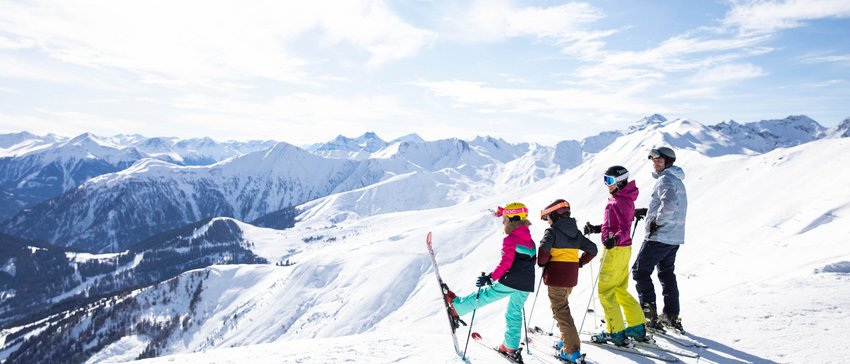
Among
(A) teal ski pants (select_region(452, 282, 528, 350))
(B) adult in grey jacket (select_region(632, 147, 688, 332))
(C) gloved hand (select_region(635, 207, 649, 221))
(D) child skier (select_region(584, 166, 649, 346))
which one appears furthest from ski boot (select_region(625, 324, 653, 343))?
(C) gloved hand (select_region(635, 207, 649, 221))

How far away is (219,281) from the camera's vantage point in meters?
174

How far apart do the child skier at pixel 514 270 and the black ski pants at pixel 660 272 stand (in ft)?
8.99

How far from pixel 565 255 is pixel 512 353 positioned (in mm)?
1963

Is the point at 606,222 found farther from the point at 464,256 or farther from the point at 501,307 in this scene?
the point at 464,256

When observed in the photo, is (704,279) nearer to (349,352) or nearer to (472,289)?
(349,352)

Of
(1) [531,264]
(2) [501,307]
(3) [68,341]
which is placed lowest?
(3) [68,341]

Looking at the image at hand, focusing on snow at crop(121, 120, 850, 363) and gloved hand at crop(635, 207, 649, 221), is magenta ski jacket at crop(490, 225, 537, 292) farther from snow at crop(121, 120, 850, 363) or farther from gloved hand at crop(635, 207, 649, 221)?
gloved hand at crop(635, 207, 649, 221)

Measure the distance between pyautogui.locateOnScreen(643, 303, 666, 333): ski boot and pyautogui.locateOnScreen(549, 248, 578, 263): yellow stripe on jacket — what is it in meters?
2.51

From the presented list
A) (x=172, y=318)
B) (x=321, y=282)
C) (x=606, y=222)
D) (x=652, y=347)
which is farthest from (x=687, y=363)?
(x=172, y=318)

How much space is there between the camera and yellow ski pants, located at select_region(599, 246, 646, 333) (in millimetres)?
8203

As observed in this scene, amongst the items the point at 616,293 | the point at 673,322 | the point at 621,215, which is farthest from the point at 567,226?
the point at 673,322

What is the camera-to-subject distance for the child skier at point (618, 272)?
8211 millimetres

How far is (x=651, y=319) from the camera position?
29.1 feet

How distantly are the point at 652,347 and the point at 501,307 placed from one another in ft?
205
